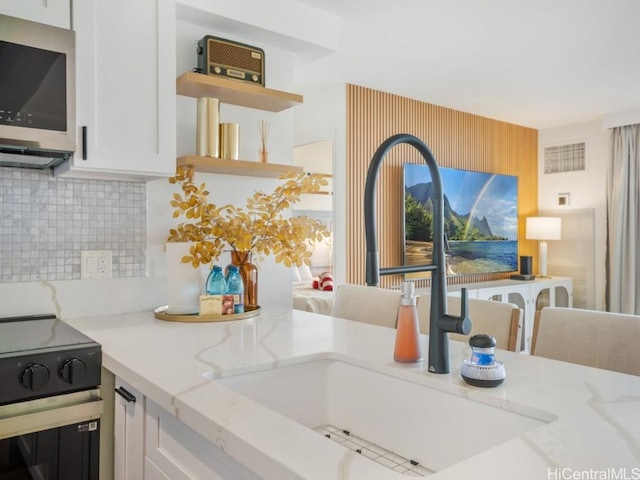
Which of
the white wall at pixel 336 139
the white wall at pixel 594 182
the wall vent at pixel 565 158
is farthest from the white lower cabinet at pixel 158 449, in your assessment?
the wall vent at pixel 565 158

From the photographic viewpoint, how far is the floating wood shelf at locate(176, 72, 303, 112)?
7.04 feet

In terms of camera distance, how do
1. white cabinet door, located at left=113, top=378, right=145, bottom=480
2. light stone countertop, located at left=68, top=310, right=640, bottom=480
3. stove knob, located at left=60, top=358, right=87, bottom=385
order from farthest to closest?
1. stove knob, located at left=60, top=358, right=87, bottom=385
2. white cabinet door, located at left=113, top=378, right=145, bottom=480
3. light stone countertop, located at left=68, top=310, right=640, bottom=480

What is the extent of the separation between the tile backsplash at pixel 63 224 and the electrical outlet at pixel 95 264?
0.06 ft

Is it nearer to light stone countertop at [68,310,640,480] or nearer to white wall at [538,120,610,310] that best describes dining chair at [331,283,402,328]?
light stone countertop at [68,310,640,480]

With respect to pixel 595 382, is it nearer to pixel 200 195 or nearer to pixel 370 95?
pixel 200 195

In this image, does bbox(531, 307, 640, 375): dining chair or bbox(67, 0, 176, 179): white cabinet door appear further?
bbox(67, 0, 176, 179): white cabinet door

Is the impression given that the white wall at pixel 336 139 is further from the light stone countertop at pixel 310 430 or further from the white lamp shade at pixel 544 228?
the white lamp shade at pixel 544 228

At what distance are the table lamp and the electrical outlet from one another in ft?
15.5

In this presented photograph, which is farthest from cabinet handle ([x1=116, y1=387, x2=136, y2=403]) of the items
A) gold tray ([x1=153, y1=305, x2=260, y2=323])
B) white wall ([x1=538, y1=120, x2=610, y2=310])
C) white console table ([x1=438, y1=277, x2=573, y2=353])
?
white wall ([x1=538, y1=120, x2=610, y2=310])

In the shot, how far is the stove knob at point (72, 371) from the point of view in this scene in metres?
1.36

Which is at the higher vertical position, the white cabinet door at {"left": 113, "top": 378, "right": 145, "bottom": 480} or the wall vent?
the wall vent

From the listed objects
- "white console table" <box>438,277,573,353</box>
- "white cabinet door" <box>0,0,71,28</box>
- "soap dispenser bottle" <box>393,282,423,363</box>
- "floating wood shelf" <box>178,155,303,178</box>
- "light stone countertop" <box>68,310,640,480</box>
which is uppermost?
"white cabinet door" <box>0,0,71,28</box>

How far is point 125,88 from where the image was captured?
1833 millimetres

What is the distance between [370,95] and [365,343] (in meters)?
3.22
